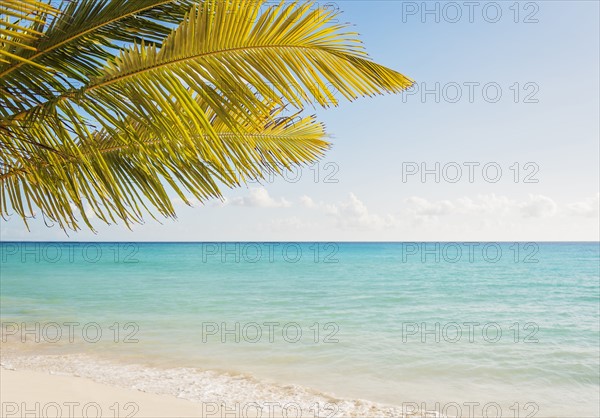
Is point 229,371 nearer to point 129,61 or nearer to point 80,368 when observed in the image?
point 80,368

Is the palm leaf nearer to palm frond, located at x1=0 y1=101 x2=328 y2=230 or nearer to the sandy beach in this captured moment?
palm frond, located at x1=0 y1=101 x2=328 y2=230

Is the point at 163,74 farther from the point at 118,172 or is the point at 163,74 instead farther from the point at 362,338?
the point at 362,338

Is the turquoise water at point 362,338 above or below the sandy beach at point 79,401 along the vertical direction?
below

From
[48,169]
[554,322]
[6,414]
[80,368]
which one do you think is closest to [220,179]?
[48,169]

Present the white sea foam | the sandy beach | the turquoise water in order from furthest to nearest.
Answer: the turquoise water → the white sea foam → the sandy beach

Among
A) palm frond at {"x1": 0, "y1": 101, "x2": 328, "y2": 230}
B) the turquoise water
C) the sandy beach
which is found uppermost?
palm frond at {"x1": 0, "y1": 101, "x2": 328, "y2": 230}

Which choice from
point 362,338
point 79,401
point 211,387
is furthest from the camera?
point 362,338

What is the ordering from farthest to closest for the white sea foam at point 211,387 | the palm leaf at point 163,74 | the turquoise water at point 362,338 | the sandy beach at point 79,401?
Result: the turquoise water at point 362,338
the white sea foam at point 211,387
the sandy beach at point 79,401
the palm leaf at point 163,74

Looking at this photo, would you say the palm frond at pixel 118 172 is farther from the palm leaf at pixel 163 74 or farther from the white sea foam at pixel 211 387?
the white sea foam at pixel 211 387

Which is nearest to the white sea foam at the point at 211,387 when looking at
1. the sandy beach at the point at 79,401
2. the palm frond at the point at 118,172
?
the sandy beach at the point at 79,401

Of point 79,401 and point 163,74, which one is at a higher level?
point 163,74

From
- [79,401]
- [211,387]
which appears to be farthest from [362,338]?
[79,401]

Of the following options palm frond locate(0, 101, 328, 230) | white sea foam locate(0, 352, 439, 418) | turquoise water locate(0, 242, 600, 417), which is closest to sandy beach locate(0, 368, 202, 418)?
white sea foam locate(0, 352, 439, 418)

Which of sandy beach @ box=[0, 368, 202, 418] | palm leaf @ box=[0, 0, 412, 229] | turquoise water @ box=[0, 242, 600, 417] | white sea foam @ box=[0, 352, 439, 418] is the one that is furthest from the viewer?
turquoise water @ box=[0, 242, 600, 417]
